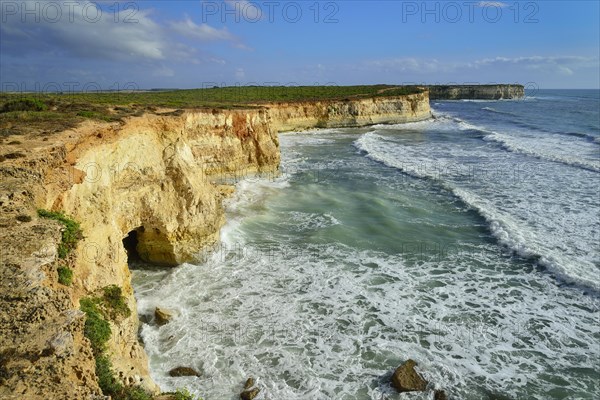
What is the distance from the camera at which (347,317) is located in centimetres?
1196

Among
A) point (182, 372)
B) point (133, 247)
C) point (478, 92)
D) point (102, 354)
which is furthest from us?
point (478, 92)

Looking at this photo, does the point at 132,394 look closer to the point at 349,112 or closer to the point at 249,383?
the point at 249,383

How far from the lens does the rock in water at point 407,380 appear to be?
30.0 feet

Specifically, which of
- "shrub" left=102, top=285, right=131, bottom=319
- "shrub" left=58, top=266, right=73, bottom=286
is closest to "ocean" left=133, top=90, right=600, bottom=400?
"shrub" left=102, top=285, right=131, bottom=319

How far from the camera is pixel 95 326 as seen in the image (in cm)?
705

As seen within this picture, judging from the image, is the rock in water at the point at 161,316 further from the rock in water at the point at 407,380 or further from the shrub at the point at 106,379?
the rock in water at the point at 407,380

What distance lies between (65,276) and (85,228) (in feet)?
8.90

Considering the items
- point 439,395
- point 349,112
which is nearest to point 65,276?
point 439,395

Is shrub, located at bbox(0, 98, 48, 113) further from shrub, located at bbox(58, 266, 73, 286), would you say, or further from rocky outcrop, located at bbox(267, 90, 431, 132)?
rocky outcrop, located at bbox(267, 90, 431, 132)

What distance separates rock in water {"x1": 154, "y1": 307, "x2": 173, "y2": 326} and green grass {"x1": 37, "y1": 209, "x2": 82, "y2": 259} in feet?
13.0

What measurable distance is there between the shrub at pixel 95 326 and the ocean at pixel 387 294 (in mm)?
2503

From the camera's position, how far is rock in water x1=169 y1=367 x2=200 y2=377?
30.9 feet

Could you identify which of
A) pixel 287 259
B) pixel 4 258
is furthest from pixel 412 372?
pixel 4 258

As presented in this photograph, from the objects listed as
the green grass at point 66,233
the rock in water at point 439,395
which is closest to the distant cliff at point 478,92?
the rock in water at point 439,395
